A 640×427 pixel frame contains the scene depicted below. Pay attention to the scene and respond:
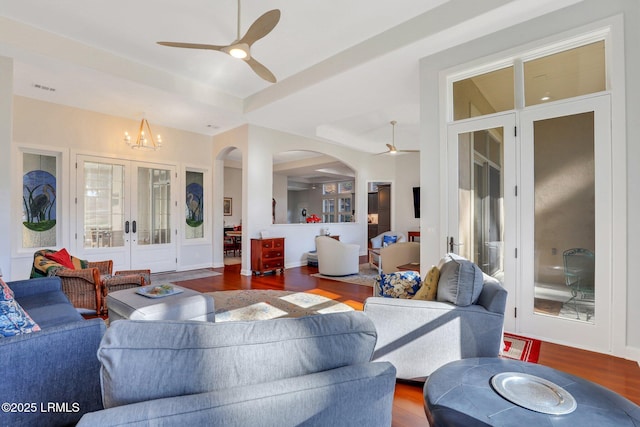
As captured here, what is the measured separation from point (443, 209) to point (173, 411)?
345cm

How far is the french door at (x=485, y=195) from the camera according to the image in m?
3.29

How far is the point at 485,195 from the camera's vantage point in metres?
3.50

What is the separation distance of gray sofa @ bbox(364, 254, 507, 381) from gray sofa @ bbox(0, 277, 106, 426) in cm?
161

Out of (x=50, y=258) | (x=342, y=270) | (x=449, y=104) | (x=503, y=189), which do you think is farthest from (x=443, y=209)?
(x=50, y=258)

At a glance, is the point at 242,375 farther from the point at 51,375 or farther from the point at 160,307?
the point at 160,307

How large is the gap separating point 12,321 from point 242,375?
1.38 metres

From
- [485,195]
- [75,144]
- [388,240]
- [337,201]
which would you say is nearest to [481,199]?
[485,195]

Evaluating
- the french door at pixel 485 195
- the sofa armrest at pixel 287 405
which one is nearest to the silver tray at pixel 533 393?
the sofa armrest at pixel 287 405

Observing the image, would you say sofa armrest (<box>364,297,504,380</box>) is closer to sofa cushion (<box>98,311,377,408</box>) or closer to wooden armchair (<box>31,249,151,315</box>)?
sofa cushion (<box>98,311,377,408</box>)

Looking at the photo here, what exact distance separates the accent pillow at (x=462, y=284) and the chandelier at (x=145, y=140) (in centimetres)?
576

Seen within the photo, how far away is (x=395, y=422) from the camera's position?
6.12ft

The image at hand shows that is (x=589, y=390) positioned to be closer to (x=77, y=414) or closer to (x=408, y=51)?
(x=77, y=414)

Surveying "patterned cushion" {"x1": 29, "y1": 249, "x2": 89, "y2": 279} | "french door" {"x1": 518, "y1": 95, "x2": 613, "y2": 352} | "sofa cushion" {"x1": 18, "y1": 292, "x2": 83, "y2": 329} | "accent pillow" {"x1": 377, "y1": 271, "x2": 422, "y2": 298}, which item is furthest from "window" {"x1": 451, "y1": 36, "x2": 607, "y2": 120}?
"patterned cushion" {"x1": 29, "y1": 249, "x2": 89, "y2": 279}

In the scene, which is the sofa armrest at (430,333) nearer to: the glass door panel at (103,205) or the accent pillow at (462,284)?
the accent pillow at (462,284)
